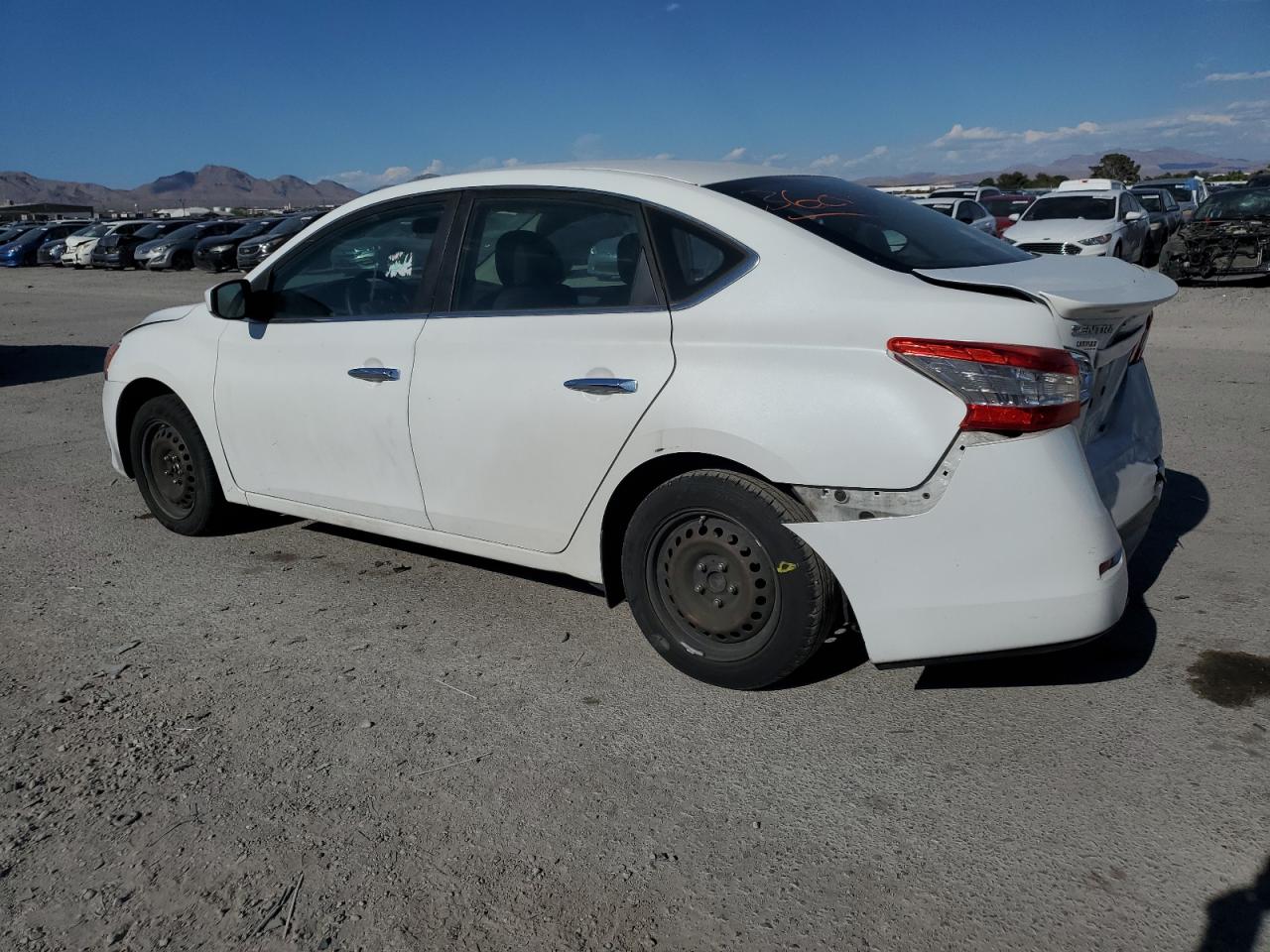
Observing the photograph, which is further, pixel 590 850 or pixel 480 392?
pixel 480 392

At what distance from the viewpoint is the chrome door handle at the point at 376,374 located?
4129mm

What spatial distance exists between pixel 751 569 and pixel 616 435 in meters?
0.64

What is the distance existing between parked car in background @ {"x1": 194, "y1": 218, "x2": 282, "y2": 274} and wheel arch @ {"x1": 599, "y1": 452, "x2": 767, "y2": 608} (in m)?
28.5

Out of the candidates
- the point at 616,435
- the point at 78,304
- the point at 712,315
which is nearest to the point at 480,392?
the point at 616,435

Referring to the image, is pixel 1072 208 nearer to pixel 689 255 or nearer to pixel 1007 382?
pixel 689 255

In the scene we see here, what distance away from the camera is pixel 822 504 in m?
3.18

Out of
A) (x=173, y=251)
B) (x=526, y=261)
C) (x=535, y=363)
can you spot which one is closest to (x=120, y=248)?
(x=173, y=251)

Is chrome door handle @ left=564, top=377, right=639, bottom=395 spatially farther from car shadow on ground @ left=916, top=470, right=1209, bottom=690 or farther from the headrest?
car shadow on ground @ left=916, top=470, right=1209, bottom=690

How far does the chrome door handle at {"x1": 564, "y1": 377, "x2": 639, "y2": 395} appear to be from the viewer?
3.51 metres

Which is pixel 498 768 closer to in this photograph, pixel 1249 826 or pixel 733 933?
pixel 733 933

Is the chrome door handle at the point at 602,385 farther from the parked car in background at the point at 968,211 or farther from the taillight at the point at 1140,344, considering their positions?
the parked car in background at the point at 968,211

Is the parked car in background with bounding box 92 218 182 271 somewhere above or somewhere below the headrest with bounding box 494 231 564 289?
below

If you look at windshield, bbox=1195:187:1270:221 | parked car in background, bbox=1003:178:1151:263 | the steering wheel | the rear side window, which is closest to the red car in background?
parked car in background, bbox=1003:178:1151:263

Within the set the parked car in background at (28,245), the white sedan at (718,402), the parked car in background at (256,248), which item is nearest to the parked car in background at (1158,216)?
the white sedan at (718,402)
